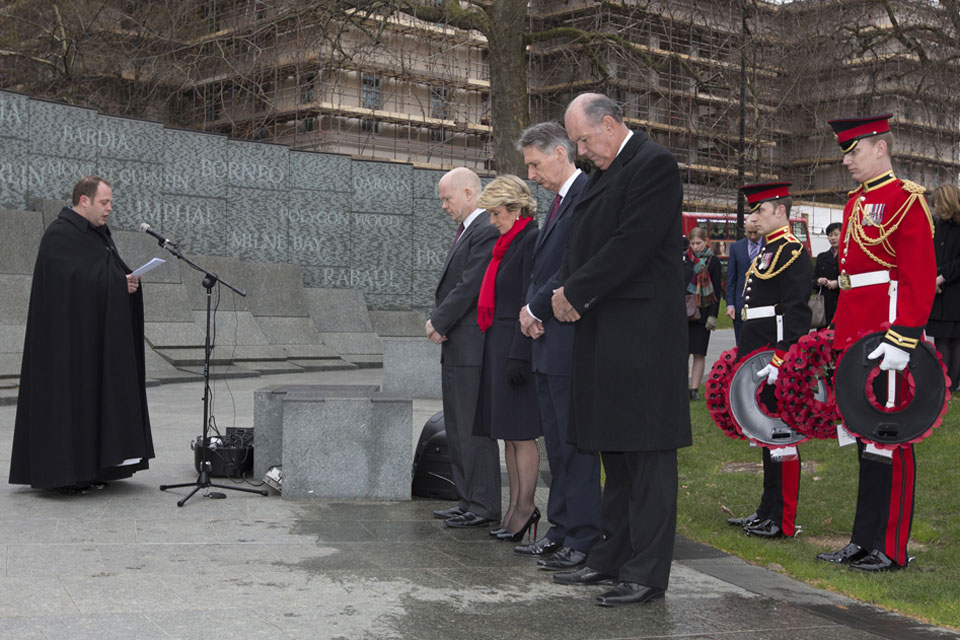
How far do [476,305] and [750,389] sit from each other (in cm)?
170

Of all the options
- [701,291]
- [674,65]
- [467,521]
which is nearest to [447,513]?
[467,521]

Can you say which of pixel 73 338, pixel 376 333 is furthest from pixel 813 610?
pixel 376 333

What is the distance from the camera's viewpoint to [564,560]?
6.00 metres

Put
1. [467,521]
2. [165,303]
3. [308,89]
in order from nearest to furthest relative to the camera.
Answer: [467,521], [165,303], [308,89]

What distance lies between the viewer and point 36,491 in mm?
7793

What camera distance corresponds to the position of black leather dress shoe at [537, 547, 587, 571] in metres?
5.96

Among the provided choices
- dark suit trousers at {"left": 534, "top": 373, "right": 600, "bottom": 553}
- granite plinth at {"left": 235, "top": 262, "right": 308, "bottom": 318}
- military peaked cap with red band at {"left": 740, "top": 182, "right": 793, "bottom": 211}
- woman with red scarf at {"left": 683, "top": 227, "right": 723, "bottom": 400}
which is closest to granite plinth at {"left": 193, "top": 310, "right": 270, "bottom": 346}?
granite plinth at {"left": 235, "top": 262, "right": 308, "bottom": 318}

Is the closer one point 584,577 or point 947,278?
point 584,577

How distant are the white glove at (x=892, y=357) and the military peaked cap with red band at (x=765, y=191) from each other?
1688 millimetres

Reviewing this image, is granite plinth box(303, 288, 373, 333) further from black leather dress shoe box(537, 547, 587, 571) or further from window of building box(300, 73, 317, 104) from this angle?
window of building box(300, 73, 317, 104)

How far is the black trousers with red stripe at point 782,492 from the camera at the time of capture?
693 cm

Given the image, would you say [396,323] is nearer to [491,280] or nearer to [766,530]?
[491,280]

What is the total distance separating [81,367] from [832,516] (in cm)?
500

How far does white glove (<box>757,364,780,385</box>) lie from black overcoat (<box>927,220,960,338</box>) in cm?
547
